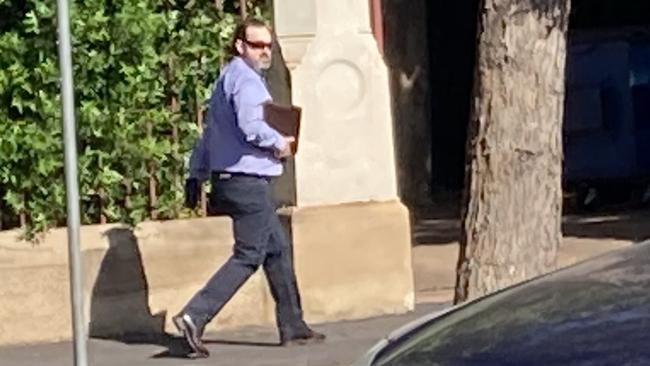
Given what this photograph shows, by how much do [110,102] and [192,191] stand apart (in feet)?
2.95

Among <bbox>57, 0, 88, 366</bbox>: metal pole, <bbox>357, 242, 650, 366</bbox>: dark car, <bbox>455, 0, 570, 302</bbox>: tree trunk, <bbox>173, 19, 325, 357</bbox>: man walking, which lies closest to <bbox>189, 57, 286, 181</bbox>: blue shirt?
<bbox>173, 19, 325, 357</bbox>: man walking

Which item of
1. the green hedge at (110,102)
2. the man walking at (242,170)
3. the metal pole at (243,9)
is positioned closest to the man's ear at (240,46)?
the man walking at (242,170)

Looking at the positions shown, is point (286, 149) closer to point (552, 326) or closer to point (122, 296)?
point (122, 296)

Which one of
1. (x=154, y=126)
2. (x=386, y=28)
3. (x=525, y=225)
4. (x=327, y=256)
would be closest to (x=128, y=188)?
(x=154, y=126)

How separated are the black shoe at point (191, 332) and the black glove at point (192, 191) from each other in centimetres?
61

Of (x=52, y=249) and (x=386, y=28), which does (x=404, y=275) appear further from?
(x=386, y=28)

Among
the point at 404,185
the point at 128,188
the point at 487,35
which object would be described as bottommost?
the point at 404,185

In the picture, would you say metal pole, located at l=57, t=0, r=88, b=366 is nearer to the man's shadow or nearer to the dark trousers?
the dark trousers

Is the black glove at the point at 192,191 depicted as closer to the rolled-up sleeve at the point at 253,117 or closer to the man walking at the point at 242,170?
the man walking at the point at 242,170

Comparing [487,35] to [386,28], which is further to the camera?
[386,28]

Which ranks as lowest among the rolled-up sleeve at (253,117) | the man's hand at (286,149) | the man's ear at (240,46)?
the man's hand at (286,149)

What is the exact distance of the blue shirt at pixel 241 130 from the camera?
9.31 metres

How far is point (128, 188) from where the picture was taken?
10.5m

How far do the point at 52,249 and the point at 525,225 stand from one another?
3.24 meters
